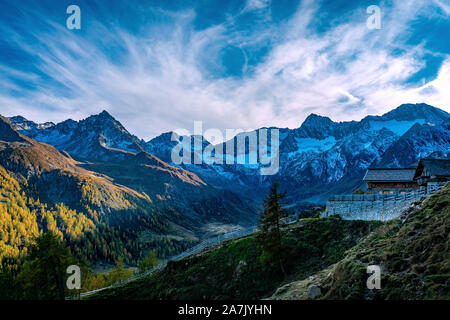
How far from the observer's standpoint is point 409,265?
645 inches

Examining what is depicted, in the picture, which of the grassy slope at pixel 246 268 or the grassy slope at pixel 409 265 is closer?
the grassy slope at pixel 409 265

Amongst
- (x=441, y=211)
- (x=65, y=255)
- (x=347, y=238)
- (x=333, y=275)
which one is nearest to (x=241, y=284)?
(x=347, y=238)

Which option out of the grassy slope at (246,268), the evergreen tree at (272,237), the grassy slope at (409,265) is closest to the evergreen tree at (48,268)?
the grassy slope at (246,268)

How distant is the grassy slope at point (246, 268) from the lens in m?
33.9

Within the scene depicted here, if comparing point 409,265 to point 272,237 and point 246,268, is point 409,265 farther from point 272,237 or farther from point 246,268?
point 246,268

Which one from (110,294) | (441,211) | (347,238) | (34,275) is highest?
(441,211)

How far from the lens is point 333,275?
20125 mm

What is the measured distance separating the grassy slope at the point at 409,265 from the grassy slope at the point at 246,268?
12001 millimetres

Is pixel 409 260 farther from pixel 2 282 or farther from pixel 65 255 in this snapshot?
pixel 2 282

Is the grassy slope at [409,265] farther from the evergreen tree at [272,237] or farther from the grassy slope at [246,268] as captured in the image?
the evergreen tree at [272,237]

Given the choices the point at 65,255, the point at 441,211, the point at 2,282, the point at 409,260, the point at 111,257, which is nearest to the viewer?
the point at 409,260

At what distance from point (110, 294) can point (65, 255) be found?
33.9ft

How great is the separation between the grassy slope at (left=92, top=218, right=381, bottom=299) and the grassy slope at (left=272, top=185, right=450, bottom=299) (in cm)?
1200
